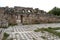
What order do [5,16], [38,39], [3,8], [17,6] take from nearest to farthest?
[38,39]
[5,16]
[3,8]
[17,6]

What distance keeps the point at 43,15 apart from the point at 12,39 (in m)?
15.8

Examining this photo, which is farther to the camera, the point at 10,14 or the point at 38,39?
the point at 10,14

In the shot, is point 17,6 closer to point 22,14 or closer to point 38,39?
point 22,14

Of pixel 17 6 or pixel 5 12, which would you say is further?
pixel 17 6

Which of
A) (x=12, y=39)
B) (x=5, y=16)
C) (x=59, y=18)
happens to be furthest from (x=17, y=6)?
(x=12, y=39)

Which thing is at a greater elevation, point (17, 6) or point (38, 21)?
point (17, 6)

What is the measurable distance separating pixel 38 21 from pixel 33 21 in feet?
3.00

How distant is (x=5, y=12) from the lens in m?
23.0

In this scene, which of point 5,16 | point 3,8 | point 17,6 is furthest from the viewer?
point 17,6

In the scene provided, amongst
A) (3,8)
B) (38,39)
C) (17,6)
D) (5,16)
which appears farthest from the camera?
(17,6)

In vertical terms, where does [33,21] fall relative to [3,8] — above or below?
below

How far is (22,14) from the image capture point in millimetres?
23312

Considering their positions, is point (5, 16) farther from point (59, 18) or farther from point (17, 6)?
point (59, 18)

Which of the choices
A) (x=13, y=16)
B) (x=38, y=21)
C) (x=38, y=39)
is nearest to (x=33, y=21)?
(x=38, y=21)
